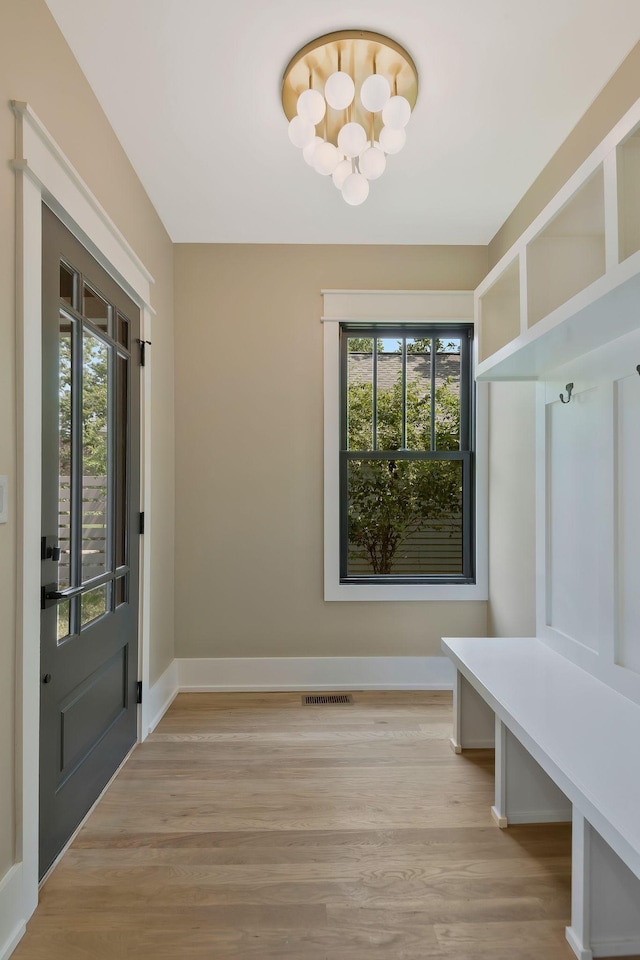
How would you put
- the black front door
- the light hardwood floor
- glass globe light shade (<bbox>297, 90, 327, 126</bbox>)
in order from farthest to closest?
glass globe light shade (<bbox>297, 90, 327, 126</bbox>) < the black front door < the light hardwood floor

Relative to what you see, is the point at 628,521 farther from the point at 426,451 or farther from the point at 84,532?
the point at 84,532

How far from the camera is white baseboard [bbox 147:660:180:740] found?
9.93 feet

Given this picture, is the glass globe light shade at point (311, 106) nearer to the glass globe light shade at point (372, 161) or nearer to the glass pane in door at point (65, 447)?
the glass globe light shade at point (372, 161)

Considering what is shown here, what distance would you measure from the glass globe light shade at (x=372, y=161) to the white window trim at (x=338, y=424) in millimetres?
1362

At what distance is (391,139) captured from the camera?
7.14ft

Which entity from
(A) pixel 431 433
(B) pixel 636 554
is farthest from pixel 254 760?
(A) pixel 431 433

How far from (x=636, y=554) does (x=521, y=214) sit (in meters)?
2.04

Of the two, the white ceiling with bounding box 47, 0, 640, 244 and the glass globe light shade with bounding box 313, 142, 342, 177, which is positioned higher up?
the white ceiling with bounding box 47, 0, 640, 244

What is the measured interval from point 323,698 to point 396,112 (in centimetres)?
295

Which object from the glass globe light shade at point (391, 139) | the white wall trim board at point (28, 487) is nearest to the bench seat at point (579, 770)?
the white wall trim board at point (28, 487)

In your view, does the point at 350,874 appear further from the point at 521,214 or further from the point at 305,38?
the point at 521,214

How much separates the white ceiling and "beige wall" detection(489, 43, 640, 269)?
1.6 inches

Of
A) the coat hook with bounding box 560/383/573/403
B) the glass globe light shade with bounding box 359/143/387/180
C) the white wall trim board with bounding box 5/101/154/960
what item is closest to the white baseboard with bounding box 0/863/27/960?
the white wall trim board with bounding box 5/101/154/960

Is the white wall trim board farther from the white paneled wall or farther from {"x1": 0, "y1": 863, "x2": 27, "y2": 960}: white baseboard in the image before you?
the white paneled wall
